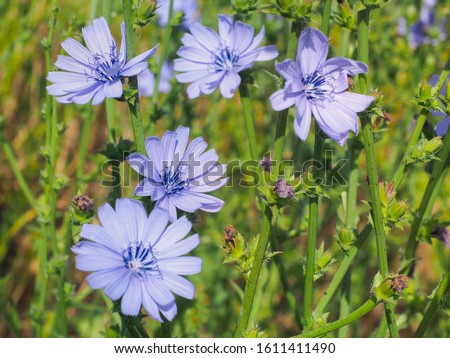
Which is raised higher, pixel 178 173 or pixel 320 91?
pixel 320 91

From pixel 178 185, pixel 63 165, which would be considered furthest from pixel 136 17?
pixel 63 165

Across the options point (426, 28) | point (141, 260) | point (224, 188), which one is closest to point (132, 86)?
point (141, 260)

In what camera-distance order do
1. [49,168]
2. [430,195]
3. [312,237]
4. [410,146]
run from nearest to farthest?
[312,237] → [410,146] → [430,195] → [49,168]

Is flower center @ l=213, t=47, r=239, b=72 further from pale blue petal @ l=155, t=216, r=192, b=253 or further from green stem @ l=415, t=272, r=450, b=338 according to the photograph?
green stem @ l=415, t=272, r=450, b=338

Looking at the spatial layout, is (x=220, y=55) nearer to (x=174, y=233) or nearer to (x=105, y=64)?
(x=105, y=64)

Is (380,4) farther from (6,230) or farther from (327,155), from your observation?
(6,230)

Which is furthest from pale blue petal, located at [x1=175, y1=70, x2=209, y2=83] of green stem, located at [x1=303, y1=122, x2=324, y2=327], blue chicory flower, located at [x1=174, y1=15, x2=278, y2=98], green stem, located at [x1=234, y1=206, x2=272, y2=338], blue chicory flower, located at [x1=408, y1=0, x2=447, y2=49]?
blue chicory flower, located at [x1=408, y1=0, x2=447, y2=49]
